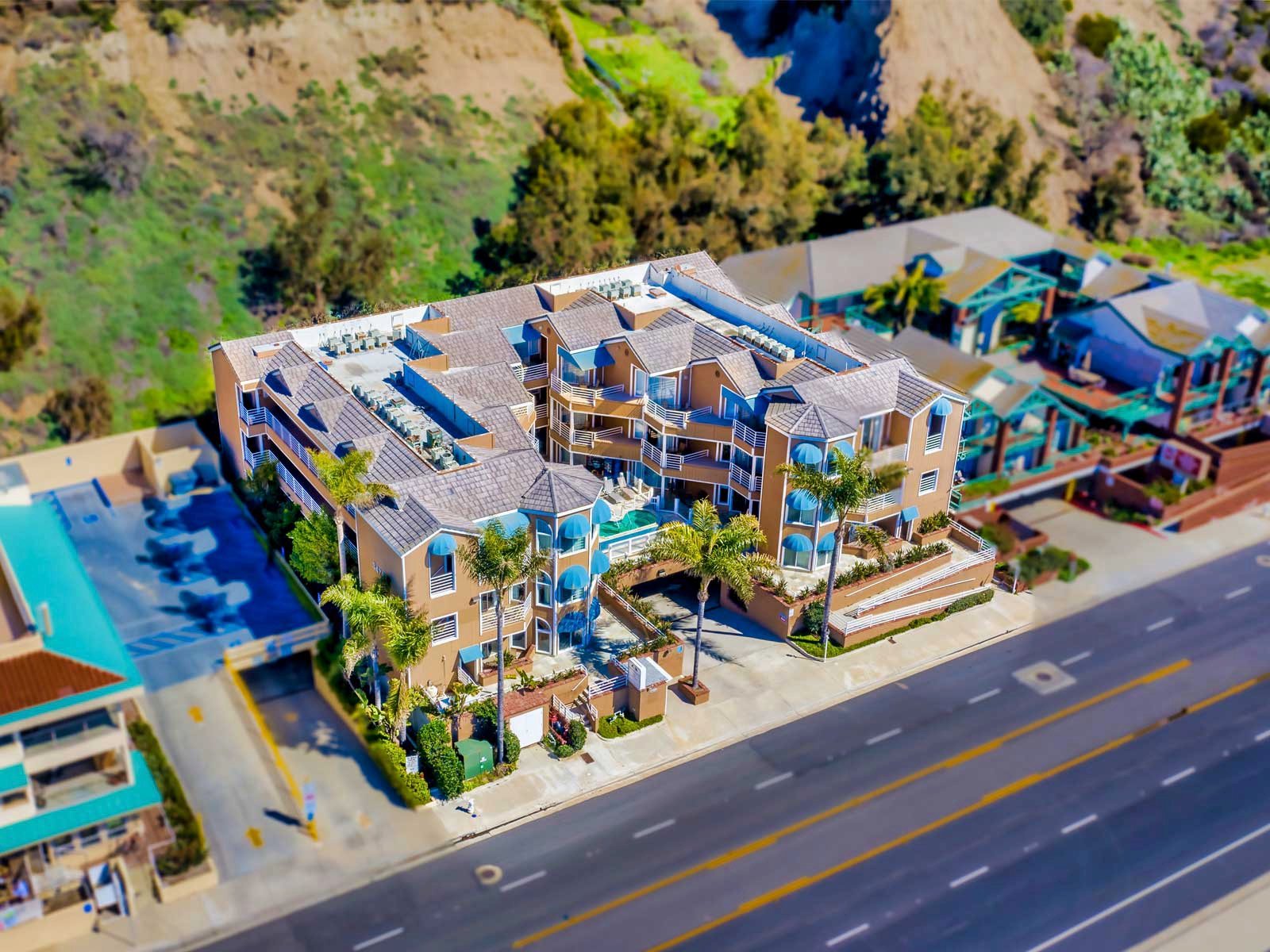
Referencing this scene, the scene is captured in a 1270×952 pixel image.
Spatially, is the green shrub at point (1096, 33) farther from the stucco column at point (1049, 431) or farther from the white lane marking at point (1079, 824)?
the white lane marking at point (1079, 824)

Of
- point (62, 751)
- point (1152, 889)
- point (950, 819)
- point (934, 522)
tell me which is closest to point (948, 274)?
point (934, 522)

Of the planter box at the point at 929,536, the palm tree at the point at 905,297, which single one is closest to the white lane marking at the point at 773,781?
the planter box at the point at 929,536

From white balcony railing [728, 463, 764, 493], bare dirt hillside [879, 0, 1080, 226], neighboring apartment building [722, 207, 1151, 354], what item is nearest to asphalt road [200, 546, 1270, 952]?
white balcony railing [728, 463, 764, 493]

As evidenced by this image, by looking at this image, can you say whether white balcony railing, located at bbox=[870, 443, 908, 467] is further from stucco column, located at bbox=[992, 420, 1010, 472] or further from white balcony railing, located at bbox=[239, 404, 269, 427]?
white balcony railing, located at bbox=[239, 404, 269, 427]

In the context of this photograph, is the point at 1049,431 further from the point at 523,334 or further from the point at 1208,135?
the point at 1208,135

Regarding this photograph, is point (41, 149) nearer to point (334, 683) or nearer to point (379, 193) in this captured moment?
point (379, 193)
